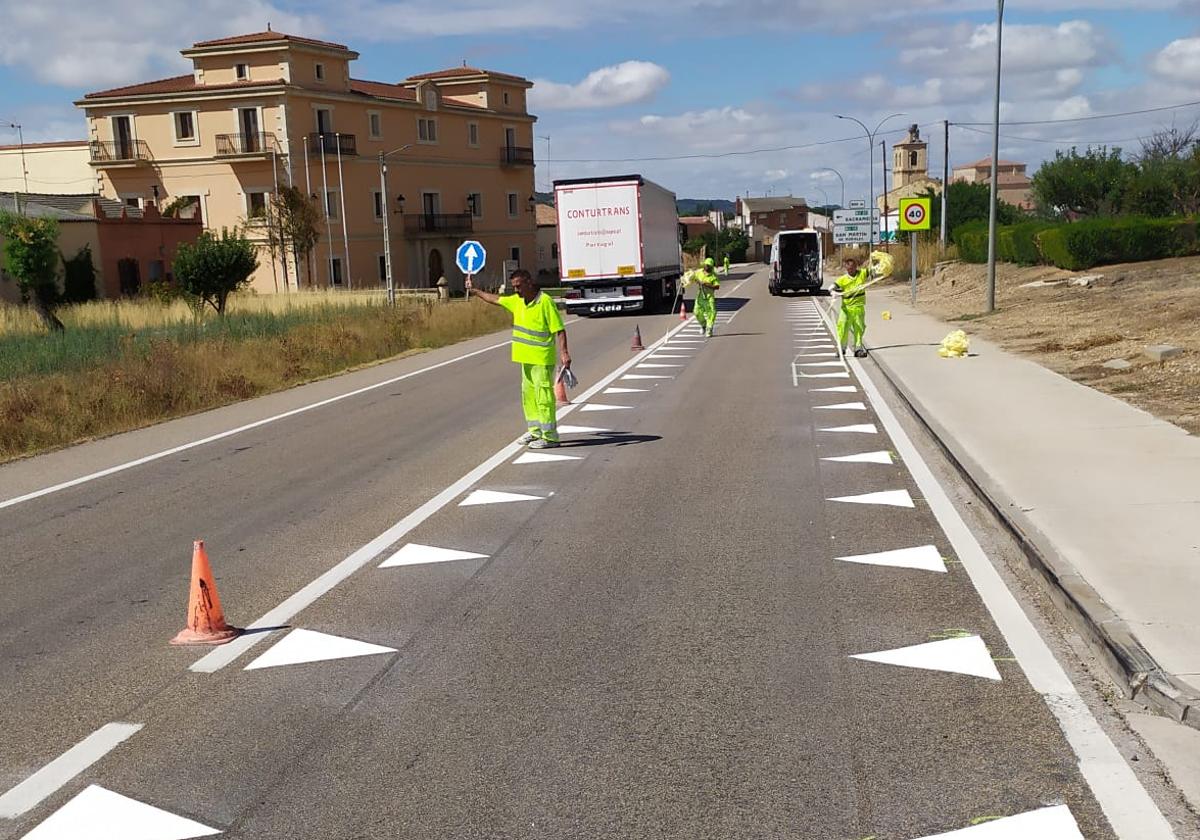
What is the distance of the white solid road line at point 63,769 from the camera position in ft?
14.7

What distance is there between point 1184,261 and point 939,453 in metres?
23.5

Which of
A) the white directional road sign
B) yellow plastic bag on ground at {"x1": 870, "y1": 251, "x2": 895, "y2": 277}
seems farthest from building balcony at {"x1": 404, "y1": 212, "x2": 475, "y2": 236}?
yellow plastic bag on ground at {"x1": 870, "y1": 251, "x2": 895, "y2": 277}

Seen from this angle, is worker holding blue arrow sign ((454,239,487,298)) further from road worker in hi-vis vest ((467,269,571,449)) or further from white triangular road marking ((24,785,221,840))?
white triangular road marking ((24,785,221,840))

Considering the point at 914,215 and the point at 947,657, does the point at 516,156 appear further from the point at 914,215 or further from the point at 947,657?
the point at 947,657

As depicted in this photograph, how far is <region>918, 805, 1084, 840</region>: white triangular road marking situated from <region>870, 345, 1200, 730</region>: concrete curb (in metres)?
1.04

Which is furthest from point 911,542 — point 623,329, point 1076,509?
point 623,329

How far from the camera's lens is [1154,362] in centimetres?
1659

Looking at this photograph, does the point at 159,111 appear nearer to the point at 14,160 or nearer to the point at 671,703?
the point at 14,160

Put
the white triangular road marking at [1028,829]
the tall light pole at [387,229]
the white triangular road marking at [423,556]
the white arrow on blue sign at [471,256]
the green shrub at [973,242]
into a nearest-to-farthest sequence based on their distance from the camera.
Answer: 1. the white triangular road marking at [1028,829]
2. the white triangular road marking at [423,556]
3. the white arrow on blue sign at [471,256]
4. the tall light pole at [387,229]
5. the green shrub at [973,242]

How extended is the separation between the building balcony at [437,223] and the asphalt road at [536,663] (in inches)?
2333

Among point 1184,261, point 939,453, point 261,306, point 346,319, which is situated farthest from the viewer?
point 261,306

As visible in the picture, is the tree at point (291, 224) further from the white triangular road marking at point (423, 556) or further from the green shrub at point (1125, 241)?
the white triangular road marking at point (423, 556)

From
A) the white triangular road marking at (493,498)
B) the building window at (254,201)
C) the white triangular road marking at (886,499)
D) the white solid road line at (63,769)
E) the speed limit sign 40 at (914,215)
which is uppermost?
the building window at (254,201)

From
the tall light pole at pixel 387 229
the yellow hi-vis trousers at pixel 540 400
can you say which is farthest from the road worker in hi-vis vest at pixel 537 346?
the tall light pole at pixel 387 229
